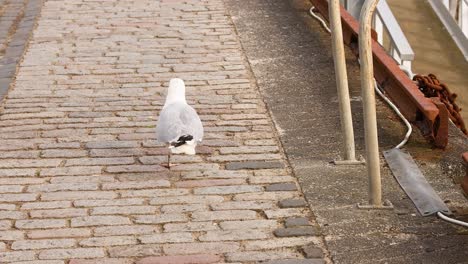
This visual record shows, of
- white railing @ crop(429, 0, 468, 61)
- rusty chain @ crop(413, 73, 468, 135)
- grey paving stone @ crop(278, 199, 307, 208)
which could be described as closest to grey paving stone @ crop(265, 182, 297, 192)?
grey paving stone @ crop(278, 199, 307, 208)

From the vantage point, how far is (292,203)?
6609 millimetres

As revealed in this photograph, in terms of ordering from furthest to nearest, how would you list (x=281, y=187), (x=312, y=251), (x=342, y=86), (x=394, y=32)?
(x=394, y=32) → (x=342, y=86) → (x=281, y=187) → (x=312, y=251)

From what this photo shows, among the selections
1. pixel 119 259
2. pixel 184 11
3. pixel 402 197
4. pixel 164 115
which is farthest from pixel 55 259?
pixel 184 11

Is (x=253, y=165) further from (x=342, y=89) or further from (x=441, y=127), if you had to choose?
(x=441, y=127)

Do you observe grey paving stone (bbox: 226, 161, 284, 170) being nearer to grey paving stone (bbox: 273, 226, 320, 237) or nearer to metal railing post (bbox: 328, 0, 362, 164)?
metal railing post (bbox: 328, 0, 362, 164)

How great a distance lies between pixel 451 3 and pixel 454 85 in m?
1.08

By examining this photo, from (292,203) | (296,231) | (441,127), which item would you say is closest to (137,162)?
(292,203)

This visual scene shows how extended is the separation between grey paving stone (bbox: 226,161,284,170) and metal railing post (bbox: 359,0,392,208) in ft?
3.05

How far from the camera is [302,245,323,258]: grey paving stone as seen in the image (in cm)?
590

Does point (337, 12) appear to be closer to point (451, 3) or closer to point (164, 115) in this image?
point (164, 115)

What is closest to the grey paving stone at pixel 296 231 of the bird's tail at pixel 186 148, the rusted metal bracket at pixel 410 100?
the bird's tail at pixel 186 148

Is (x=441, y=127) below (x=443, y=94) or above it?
above

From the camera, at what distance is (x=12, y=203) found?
6.72 m

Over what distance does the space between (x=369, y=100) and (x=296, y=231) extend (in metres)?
0.85
